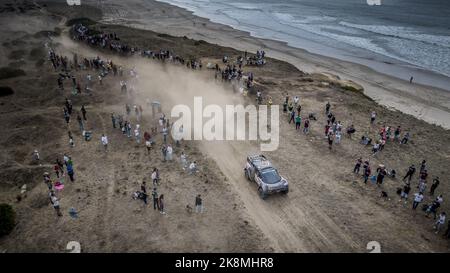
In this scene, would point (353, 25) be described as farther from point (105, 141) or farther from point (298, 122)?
point (105, 141)

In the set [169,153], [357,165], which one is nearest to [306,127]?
[357,165]

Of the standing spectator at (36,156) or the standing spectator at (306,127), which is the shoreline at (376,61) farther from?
the standing spectator at (36,156)

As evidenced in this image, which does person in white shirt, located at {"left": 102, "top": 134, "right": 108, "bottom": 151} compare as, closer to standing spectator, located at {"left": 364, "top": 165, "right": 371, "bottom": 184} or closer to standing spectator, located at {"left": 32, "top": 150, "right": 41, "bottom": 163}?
standing spectator, located at {"left": 32, "top": 150, "right": 41, "bottom": 163}

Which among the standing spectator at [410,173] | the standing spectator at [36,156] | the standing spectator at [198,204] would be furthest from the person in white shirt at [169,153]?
the standing spectator at [410,173]

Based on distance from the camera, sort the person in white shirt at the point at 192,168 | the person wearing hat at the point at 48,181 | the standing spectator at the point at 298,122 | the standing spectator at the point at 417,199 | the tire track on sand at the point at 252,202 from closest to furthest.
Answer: the tire track on sand at the point at 252,202 < the standing spectator at the point at 417,199 < the person wearing hat at the point at 48,181 < the person in white shirt at the point at 192,168 < the standing spectator at the point at 298,122

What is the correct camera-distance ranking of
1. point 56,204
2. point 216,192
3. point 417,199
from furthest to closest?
1. point 216,192
2. point 417,199
3. point 56,204
